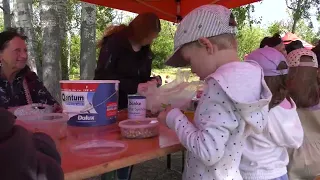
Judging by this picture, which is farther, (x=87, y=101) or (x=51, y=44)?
(x=51, y=44)

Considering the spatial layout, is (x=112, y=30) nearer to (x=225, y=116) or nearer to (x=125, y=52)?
(x=125, y=52)

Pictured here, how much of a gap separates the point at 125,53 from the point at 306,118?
56.1 inches

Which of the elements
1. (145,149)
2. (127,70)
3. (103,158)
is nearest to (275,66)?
(145,149)

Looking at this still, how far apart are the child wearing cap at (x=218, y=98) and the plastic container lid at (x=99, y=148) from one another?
0.21 m

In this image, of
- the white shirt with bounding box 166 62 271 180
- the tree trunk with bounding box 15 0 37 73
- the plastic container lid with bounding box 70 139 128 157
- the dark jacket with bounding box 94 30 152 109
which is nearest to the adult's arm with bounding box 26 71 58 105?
the dark jacket with bounding box 94 30 152 109

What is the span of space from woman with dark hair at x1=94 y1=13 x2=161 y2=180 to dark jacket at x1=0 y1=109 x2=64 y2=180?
195cm

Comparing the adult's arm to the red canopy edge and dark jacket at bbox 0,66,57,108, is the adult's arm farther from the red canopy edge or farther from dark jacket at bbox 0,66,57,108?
the red canopy edge

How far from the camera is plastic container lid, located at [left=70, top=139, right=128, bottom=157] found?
1256 mm

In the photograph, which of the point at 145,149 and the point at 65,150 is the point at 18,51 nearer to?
the point at 65,150

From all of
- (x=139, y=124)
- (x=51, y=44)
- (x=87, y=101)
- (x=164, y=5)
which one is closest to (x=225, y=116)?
(x=139, y=124)

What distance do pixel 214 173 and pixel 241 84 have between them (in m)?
0.34

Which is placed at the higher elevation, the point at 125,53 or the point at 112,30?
the point at 112,30

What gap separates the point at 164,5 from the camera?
3.91m

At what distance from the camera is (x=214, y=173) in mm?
1260
